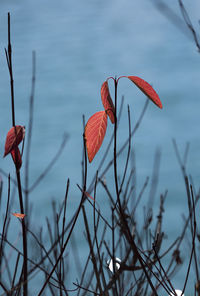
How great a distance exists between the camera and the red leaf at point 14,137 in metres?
0.68

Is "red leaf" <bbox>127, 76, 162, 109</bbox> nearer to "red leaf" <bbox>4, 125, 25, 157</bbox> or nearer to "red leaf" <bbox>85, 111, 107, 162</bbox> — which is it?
"red leaf" <bbox>85, 111, 107, 162</bbox>

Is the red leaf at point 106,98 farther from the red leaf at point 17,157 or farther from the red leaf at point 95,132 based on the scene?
the red leaf at point 17,157

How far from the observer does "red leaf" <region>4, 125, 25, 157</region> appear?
68cm

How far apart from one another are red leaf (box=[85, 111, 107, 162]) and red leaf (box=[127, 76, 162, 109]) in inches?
3.1

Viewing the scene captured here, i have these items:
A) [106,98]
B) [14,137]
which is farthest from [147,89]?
[14,137]

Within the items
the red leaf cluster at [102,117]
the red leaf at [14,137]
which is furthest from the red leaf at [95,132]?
the red leaf at [14,137]

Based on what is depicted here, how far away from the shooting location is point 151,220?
1.17m

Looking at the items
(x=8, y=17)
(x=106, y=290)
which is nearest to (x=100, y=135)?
(x=8, y=17)

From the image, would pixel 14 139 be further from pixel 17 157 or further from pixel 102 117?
pixel 102 117

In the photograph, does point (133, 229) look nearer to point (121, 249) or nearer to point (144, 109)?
point (121, 249)

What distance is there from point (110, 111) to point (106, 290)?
1.35ft

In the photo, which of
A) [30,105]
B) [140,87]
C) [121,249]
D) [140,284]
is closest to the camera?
[140,87]

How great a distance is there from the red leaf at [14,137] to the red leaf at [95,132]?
122mm

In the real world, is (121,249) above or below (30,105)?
below
